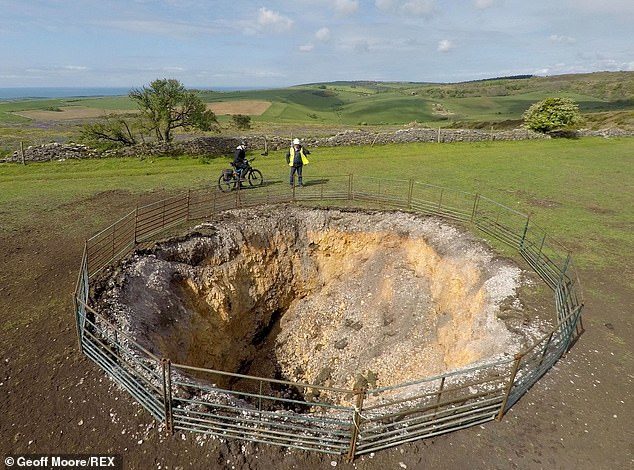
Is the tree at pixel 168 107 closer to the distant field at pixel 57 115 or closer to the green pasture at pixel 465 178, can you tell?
the green pasture at pixel 465 178

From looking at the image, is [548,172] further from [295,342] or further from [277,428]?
[277,428]

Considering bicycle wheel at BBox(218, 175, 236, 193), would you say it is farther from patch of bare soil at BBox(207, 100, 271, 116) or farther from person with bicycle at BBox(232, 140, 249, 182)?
patch of bare soil at BBox(207, 100, 271, 116)

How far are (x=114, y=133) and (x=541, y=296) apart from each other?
1281 inches

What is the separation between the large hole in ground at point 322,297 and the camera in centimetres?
1289

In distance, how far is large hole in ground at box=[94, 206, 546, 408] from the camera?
508 inches

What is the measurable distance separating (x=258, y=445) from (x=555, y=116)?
50.3 meters

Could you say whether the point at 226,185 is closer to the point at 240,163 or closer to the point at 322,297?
the point at 240,163

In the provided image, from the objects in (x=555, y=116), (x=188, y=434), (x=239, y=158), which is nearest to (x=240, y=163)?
(x=239, y=158)

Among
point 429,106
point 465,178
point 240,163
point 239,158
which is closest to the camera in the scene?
point 239,158

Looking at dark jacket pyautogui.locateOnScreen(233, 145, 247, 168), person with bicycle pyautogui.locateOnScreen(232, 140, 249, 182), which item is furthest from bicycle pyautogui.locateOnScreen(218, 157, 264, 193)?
dark jacket pyautogui.locateOnScreen(233, 145, 247, 168)

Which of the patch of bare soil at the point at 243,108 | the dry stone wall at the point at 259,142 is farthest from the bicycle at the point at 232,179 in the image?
the patch of bare soil at the point at 243,108

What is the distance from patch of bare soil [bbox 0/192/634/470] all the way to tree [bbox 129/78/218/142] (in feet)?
79.1

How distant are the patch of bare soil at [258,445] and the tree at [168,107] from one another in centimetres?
2410

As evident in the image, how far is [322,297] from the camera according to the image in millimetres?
19281
